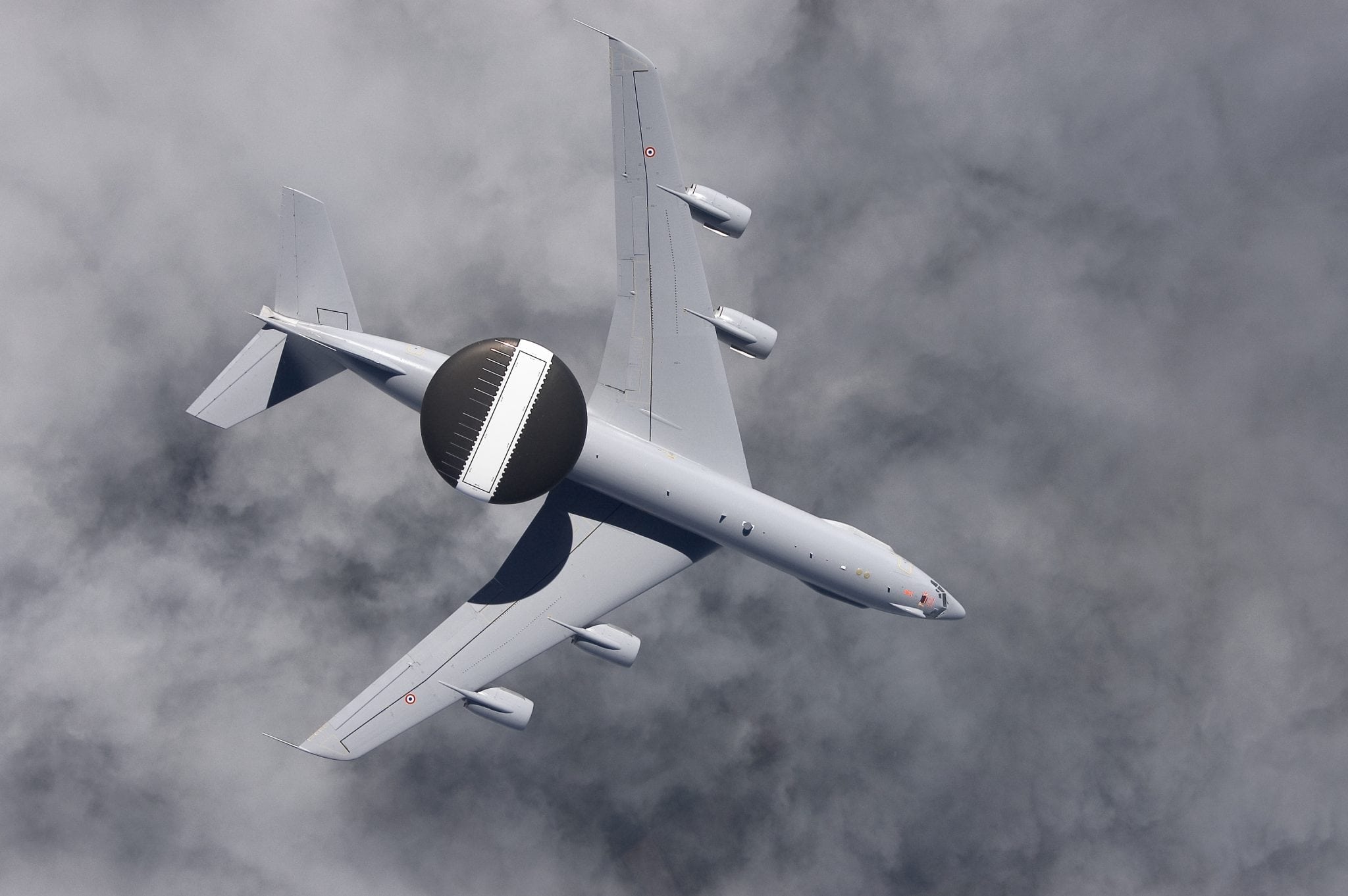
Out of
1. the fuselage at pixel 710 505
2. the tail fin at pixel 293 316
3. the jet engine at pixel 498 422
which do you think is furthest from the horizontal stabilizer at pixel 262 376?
the jet engine at pixel 498 422

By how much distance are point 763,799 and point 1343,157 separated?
139 feet

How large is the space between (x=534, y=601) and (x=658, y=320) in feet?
39.8

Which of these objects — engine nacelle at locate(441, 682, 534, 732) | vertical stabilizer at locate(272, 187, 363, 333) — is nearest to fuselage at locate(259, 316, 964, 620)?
vertical stabilizer at locate(272, 187, 363, 333)

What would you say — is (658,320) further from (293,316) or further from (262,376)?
(262,376)

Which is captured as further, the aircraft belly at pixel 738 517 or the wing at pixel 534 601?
the wing at pixel 534 601

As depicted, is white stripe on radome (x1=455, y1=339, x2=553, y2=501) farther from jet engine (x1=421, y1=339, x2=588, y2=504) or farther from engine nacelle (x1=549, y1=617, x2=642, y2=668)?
engine nacelle (x1=549, y1=617, x2=642, y2=668)

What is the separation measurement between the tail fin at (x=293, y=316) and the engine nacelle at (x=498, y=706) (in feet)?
41.6

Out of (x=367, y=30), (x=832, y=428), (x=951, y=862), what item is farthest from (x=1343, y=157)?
(x=367, y=30)

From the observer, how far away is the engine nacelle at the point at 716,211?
27875 mm

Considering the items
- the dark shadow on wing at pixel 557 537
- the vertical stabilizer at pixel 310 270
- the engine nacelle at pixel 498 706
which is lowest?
the engine nacelle at pixel 498 706

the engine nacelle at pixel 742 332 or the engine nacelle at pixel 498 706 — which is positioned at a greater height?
the engine nacelle at pixel 742 332

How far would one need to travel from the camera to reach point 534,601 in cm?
2883

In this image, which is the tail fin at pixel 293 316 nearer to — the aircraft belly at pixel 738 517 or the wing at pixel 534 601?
the wing at pixel 534 601

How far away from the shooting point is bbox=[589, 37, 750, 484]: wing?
27.0 m
